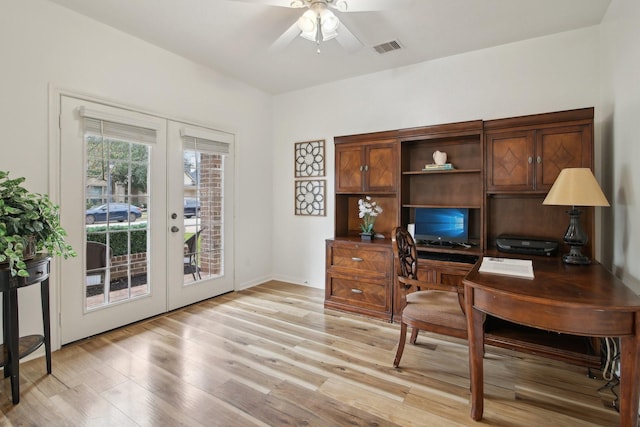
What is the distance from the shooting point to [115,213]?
2928mm

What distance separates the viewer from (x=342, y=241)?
351 centimetres

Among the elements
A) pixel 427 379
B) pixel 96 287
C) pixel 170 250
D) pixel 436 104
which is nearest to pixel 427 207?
pixel 436 104

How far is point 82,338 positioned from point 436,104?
164 inches

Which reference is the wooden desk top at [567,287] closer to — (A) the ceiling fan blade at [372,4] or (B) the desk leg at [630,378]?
(B) the desk leg at [630,378]

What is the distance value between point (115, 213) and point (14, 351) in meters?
1.33

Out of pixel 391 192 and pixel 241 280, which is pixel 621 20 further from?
pixel 241 280

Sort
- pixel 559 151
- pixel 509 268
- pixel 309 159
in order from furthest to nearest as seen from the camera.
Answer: pixel 309 159 → pixel 559 151 → pixel 509 268

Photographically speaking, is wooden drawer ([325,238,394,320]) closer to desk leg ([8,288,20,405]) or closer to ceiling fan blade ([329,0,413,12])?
ceiling fan blade ([329,0,413,12])

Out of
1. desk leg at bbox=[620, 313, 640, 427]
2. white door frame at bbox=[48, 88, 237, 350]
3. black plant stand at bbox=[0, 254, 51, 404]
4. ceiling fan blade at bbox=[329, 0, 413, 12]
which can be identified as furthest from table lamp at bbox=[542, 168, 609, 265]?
white door frame at bbox=[48, 88, 237, 350]

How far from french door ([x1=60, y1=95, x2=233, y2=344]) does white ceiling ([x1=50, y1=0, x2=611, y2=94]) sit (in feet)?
2.60

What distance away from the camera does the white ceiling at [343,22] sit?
2551mm

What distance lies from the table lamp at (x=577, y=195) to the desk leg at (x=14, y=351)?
11.7ft

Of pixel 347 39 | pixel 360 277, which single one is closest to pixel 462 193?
pixel 360 277

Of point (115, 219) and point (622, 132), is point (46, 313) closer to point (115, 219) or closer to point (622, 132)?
point (115, 219)
